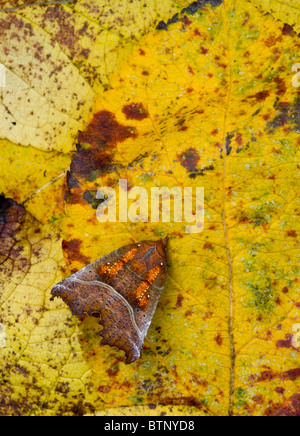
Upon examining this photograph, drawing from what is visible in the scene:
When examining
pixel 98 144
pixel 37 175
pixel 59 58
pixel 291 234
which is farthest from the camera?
pixel 37 175

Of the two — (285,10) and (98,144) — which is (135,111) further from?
(285,10)

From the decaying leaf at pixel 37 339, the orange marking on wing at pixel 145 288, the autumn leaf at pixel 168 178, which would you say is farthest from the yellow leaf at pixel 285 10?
the decaying leaf at pixel 37 339

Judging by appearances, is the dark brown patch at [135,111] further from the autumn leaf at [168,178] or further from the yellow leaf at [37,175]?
the yellow leaf at [37,175]

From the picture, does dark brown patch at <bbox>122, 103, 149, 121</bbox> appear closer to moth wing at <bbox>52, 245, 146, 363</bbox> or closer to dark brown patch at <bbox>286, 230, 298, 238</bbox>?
moth wing at <bbox>52, 245, 146, 363</bbox>

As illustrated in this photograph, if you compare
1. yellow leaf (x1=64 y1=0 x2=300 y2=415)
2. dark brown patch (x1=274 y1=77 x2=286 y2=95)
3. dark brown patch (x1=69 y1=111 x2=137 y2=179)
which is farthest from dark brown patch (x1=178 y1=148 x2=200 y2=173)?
dark brown patch (x1=274 y1=77 x2=286 y2=95)

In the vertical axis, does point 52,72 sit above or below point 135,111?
above

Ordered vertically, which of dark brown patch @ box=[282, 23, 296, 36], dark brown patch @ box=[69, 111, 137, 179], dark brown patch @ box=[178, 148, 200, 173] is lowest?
dark brown patch @ box=[178, 148, 200, 173]

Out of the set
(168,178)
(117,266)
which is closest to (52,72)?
(168,178)
